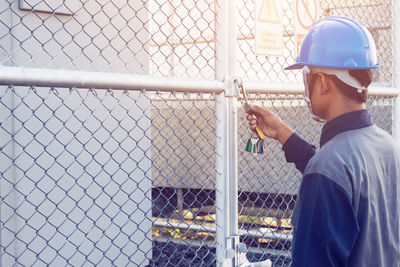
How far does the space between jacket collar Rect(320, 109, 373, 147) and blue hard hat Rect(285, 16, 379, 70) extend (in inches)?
7.5

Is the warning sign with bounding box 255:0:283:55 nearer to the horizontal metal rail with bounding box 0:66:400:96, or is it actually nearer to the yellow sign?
the yellow sign

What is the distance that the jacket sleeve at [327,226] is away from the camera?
193 centimetres

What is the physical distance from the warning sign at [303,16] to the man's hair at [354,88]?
1.52m

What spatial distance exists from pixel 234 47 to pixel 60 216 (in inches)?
80.5

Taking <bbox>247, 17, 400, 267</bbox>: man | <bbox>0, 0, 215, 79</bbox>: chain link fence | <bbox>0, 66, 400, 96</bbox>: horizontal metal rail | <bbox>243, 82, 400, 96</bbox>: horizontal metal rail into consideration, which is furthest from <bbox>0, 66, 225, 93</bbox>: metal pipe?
<bbox>247, 17, 400, 267</bbox>: man

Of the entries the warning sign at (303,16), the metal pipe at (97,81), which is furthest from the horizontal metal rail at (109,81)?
the warning sign at (303,16)

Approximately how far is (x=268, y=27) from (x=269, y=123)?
709 mm

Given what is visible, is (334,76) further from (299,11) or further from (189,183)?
(189,183)

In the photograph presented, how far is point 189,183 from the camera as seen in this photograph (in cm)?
712

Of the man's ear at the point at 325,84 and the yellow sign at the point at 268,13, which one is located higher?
the yellow sign at the point at 268,13

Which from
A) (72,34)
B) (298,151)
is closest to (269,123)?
(298,151)

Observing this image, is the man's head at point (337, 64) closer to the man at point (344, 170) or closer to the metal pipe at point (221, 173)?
the man at point (344, 170)

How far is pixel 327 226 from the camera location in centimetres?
193

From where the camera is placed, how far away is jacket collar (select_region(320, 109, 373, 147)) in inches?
86.0
